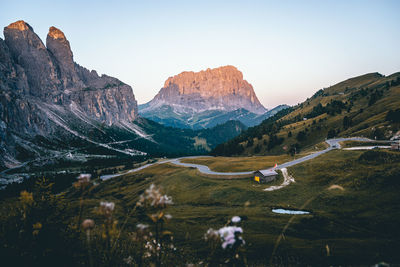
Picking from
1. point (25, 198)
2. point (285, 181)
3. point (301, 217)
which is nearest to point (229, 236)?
point (25, 198)

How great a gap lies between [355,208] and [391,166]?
1915cm

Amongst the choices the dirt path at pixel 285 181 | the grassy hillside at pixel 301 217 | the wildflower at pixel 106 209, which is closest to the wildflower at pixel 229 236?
the grassy hillside at pixel 301 217

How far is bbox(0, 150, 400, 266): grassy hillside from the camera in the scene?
2052cm

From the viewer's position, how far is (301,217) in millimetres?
40969

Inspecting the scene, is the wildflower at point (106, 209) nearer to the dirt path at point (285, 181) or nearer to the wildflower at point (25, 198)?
the wildflower at point (25, 198)

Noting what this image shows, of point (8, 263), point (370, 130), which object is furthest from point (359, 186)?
point (370, 130)

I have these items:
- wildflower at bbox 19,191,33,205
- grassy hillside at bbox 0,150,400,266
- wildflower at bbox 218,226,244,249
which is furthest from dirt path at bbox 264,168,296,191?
wildflower at bbox 19,191,33,205

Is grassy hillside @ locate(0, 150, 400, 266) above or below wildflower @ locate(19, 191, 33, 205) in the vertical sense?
below

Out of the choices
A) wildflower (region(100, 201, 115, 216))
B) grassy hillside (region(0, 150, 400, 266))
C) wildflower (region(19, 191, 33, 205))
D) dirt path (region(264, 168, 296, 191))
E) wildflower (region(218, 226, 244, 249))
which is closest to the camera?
wildflower (region(218, 226, 244, 249))

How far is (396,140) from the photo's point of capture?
90.2 meters

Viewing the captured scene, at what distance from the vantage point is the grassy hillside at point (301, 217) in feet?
67.3

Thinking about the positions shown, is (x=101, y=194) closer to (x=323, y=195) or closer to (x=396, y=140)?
(x=323, y=195)

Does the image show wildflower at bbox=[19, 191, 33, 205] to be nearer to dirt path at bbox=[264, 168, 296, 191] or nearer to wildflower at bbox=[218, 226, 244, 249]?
wildflower at bbox=[218, 226, 244, 249]

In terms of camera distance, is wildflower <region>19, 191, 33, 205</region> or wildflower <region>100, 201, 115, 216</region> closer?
wildflower <region>100, 201, 115, 216</region>
